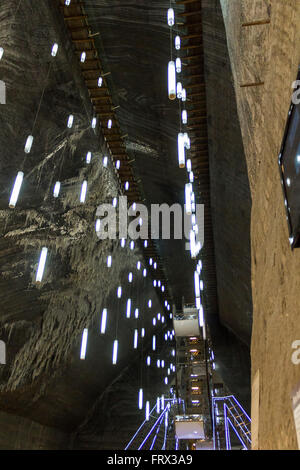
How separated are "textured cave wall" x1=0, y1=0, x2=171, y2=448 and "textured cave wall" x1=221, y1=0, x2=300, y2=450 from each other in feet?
15.0

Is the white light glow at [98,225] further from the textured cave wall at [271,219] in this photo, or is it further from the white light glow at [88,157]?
the textured cave wall at [271,219]

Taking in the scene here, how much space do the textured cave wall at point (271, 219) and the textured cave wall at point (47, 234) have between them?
180 inches

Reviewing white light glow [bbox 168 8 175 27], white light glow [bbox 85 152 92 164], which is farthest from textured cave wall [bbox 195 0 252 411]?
white light glow [bbox 85 152 92 164]

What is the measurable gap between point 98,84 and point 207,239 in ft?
22.5

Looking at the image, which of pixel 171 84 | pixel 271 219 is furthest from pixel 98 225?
pixel 271 219

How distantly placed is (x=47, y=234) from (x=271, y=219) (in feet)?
22.2

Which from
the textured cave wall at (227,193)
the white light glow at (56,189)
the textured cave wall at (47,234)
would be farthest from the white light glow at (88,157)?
the textured cave wall at (227,193)

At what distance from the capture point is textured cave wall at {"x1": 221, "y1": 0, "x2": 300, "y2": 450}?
6.84 feet

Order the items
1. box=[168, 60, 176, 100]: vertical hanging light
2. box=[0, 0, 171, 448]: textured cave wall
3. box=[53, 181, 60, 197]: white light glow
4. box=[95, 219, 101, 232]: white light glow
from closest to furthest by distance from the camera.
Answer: box=[168, 60, 176, 100]: vertical hanging light → box=[0, 0, 171, 448]: textured cave wall → box=[53, 181, 60, 197]: white light glow → box=[95, 219, 101, 232]: white light glow

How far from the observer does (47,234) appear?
8.67m

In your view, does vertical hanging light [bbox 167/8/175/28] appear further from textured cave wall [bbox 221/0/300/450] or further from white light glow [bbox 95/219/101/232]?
white light glow [bbox 95/219/101/232]

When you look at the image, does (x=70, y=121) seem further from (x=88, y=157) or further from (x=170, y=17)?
(x=170, y=17)

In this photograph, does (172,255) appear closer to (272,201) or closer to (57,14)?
(57,14)

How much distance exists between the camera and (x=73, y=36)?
25.8 ft
